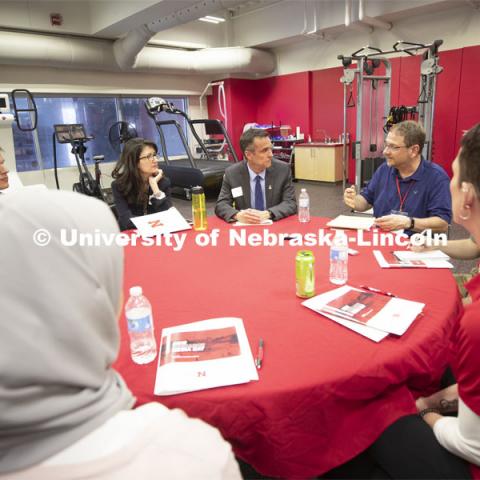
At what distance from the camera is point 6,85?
6.58m

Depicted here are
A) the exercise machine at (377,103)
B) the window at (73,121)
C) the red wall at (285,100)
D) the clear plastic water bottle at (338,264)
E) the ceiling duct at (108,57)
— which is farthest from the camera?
the red wall at (285,100)

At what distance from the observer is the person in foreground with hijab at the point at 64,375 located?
55 centimetres

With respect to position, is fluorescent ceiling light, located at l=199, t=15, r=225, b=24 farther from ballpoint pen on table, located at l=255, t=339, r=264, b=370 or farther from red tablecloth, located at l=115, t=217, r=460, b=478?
ballpoint pen on table, located at l=255, t=339, r=264, b=370

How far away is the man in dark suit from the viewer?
2756 millimetres

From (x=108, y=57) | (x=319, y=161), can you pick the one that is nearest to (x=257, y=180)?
(x=319, y=161)

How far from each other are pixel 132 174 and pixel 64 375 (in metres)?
2.51

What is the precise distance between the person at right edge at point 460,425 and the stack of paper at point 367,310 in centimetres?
20

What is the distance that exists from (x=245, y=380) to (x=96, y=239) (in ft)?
1.86

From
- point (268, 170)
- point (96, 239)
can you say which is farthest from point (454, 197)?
point (268, 170)

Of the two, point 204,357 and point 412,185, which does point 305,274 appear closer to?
point 204,357

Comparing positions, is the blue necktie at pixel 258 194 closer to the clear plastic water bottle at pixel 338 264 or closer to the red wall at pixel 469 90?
the clear plastic water bottle at pixel 338 264

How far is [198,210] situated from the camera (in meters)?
2.37

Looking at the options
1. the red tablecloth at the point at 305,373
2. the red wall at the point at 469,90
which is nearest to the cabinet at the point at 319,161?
the red wall at the point at 469,90

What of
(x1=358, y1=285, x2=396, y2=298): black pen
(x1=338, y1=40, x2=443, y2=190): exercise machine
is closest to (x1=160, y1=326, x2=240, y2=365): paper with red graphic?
(x1=358, y1=285, x2=396, y2=298): black pen
